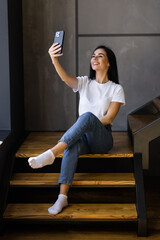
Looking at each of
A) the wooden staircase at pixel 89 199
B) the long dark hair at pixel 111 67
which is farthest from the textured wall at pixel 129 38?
the wooden staircase at pixel 89 199

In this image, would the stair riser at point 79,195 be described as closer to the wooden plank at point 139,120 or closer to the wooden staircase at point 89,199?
the wooden staircase at point 89,199

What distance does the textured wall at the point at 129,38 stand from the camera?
386 centimetres

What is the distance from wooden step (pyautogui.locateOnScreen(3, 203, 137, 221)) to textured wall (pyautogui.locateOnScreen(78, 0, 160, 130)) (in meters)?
1.50

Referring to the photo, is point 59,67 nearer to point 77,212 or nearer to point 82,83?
point 82,83

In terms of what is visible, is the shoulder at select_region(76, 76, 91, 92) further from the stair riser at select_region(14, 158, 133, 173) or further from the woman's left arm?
the stair riser at select_region(14, 158, 133, 173)

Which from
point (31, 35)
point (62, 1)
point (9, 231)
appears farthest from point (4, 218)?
point (62, 1)

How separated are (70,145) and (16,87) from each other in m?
1.08

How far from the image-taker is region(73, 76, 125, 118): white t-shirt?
3078 millimetres

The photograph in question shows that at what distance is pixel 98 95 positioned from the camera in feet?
10.2

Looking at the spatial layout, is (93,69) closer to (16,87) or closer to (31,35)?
(16,87)

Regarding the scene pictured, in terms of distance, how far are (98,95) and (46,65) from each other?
3.52 ft

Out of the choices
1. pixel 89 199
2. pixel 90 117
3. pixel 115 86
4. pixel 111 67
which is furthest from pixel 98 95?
pixel 89 199

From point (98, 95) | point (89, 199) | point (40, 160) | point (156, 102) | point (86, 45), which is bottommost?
point (89, 199)

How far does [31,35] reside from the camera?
3945 millimetres
